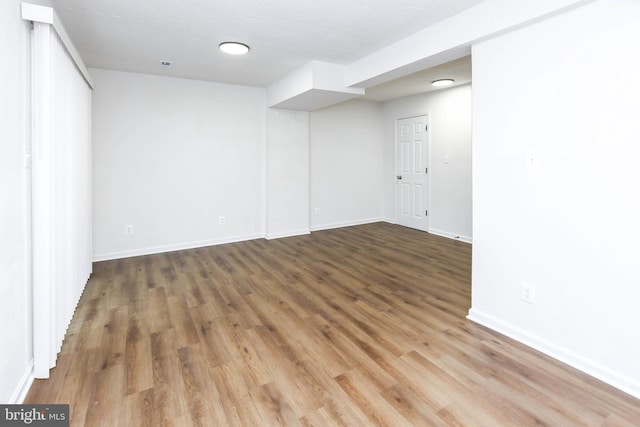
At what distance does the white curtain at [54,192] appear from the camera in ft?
6.24

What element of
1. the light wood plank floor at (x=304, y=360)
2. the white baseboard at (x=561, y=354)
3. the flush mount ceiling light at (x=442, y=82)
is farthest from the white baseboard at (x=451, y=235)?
the white baseboard at (x=561, y=354)

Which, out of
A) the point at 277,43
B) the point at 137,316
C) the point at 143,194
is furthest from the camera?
the point at 143,194

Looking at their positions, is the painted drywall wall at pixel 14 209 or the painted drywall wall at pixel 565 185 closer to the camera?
the painted drywall wall at pixel 14 209

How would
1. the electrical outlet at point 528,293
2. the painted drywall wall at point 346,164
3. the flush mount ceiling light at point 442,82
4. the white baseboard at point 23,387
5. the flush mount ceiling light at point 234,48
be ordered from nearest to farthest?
the white baseboard at point 23,387
the electrical outlet at point 528,293
the flush mount ceiling light at point 234,48
the flush mount ceiling light at point 442,82
the painted drywall wall at point 346,164

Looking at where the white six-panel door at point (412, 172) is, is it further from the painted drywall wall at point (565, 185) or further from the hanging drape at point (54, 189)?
the hanging drape at point (54, 189)

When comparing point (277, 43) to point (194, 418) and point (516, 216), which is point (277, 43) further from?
point (194, 418)

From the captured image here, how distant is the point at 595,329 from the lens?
1965mm

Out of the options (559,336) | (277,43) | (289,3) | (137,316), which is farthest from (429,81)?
(137,316)

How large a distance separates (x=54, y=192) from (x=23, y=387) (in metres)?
1.11

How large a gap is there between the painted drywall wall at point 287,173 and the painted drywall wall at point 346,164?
379mm

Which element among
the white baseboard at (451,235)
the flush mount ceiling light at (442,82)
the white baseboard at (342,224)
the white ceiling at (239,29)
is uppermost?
the flush mount ceiling light at (442,82)

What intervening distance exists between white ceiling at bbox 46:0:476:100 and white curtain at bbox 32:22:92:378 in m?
0.48

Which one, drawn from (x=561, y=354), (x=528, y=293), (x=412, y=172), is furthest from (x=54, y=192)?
(x=412, y=172)

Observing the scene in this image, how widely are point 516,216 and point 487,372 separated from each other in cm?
106
